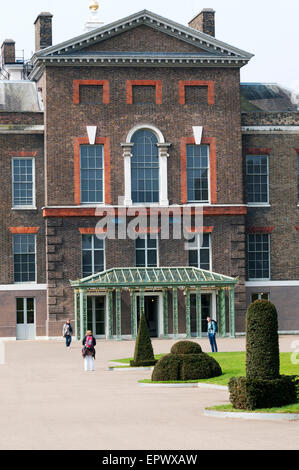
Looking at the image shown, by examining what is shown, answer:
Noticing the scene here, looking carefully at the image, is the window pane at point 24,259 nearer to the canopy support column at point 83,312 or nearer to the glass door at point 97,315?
the glass door at point 97,315

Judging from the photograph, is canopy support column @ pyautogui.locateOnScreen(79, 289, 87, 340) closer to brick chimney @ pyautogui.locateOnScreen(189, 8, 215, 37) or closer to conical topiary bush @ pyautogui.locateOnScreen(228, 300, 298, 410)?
brick chimney @ pyautogui.locateOnScreen(189, 8, 215, 37)

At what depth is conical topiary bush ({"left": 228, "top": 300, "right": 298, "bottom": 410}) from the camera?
781 inches

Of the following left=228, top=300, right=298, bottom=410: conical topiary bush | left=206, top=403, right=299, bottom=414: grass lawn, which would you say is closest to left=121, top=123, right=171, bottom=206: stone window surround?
left=228, top=300, right=298, bottom=410: conical topiary bush

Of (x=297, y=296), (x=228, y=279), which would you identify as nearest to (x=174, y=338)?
(x=228, y=279)

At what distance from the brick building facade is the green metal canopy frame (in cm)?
36

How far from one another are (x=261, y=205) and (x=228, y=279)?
5.21m

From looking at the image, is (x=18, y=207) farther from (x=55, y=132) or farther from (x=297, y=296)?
(x=297, y=296)

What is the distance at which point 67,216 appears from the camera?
165 ft

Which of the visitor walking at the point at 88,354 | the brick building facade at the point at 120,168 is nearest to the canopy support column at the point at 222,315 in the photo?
the brick building facade at the point at 120,168

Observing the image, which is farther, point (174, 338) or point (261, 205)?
point (261, 205)

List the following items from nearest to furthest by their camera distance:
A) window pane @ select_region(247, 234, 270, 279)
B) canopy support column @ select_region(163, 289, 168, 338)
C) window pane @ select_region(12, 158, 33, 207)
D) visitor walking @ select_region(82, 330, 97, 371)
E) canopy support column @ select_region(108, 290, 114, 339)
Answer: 1. visitor walking @ select_region(82, 330, 97, 371)
2. canopy support column @ select_region(108, 290, 114, 339)
3. canopy support column @ select_region(163, 289, 168, 338)
4. window pane @ select_region(12, 158, 33, 207)
5. window pane @ select_region(247, 234, 270, 279)

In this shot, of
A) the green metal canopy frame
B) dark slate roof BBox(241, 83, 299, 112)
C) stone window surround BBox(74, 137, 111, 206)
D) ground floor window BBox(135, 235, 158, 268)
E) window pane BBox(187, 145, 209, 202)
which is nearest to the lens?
the green metal canopy frame

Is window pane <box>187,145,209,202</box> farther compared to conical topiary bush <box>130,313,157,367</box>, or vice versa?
window pane <box>187,145,209,202</box>
